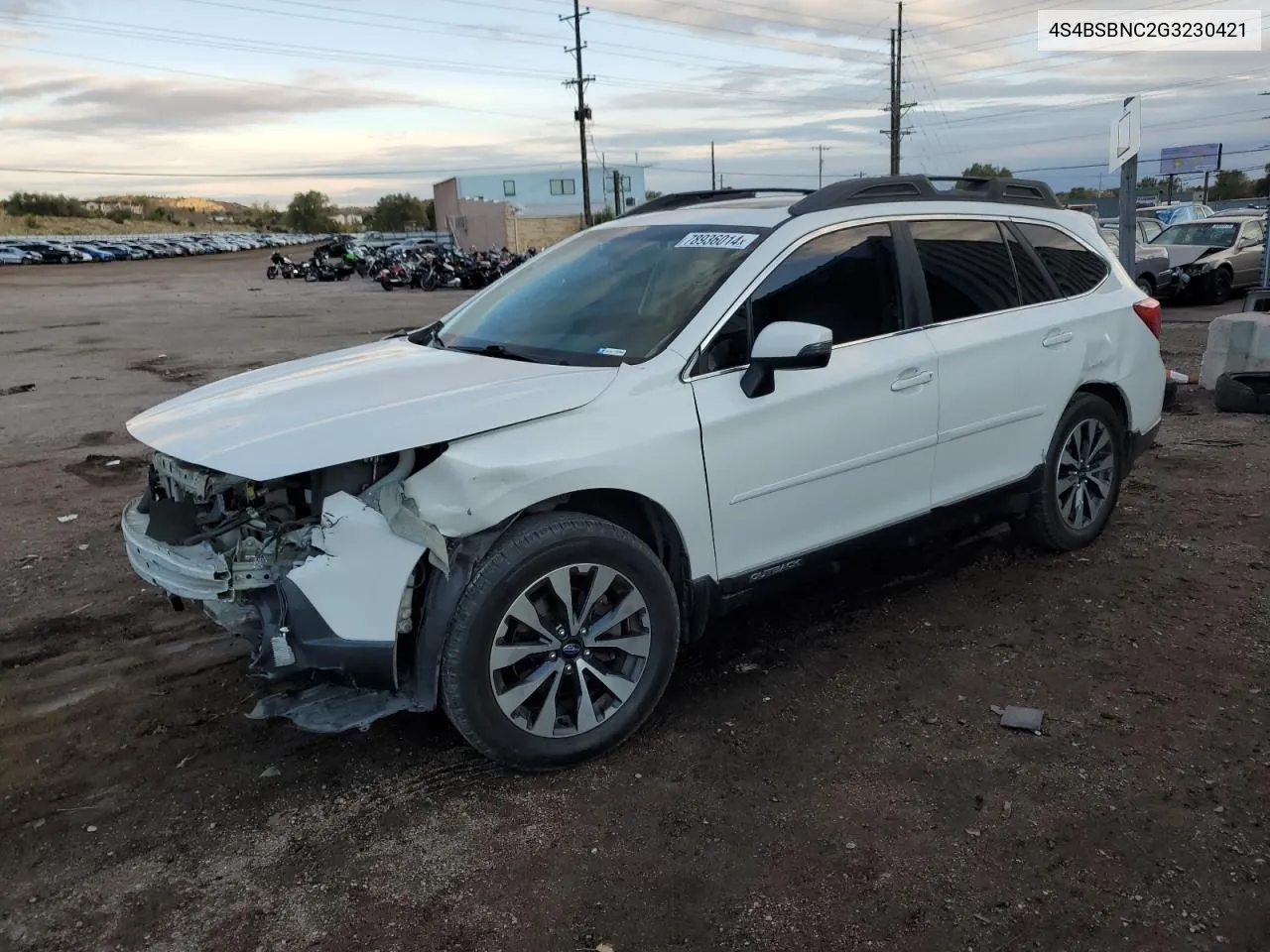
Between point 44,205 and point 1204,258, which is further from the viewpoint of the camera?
point 44,205

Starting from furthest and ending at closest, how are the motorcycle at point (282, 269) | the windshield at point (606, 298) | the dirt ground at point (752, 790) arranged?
1. the motorcycle at point (282, 269)
2. the windshield at point (606, 298)
3. the dirt ground at point (752, 790)

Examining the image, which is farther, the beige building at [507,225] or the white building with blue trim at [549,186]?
the white building with blue trim at [549,186]

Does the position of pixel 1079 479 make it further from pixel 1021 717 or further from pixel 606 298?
pixel 606 298

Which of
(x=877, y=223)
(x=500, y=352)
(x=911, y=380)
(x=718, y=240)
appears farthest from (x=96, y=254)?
(x=911, y=380)

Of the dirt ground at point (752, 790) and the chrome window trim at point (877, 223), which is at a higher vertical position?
the chrome window trim at point (877, 223)

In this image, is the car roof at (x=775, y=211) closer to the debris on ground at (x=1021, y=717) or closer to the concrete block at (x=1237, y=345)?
the debris on ground at (x=1021, y=717)

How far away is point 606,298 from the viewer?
3.93 metres

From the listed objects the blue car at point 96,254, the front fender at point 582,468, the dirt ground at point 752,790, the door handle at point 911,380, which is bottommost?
the dirt ground at point 752,790

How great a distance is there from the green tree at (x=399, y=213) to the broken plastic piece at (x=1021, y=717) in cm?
12490

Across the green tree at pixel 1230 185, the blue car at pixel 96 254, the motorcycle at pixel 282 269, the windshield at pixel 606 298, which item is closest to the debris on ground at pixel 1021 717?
the windshield at pixel 606 298

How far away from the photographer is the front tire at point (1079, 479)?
15.6 feet

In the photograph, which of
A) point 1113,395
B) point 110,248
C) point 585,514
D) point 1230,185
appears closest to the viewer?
point 585,514

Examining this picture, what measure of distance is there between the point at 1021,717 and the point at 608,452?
5.95 ft

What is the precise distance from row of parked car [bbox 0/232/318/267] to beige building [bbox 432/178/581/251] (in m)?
24.3
